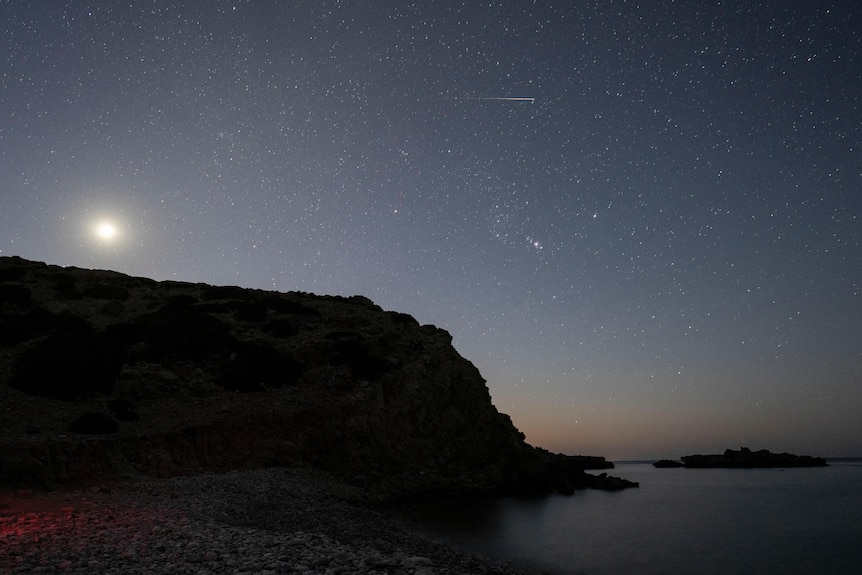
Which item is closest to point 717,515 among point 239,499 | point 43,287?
point 239,499

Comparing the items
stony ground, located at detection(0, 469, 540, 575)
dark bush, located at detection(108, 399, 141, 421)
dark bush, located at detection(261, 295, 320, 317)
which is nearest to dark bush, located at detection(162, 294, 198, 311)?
dark bush, located at detection(261, 295, 320, 317)

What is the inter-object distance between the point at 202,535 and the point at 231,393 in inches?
725

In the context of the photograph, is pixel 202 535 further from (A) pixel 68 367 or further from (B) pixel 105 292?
(B) pixel 105 292

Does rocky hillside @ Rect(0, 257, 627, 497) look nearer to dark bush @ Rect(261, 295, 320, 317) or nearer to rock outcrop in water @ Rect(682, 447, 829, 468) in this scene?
dark bush @ Rect(261, 295, 320, 317)

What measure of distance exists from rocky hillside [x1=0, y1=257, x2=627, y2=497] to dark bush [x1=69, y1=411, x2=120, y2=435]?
0.07m

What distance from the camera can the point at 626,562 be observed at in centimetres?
1888

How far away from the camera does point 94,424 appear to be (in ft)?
71.6

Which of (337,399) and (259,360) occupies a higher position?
(259,360)

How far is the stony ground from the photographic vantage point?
8.92m

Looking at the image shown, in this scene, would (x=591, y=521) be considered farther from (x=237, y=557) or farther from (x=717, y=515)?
(x=237, y=557)

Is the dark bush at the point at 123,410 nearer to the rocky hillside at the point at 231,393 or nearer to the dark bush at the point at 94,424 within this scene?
the rocky hillside at the point at 231,393

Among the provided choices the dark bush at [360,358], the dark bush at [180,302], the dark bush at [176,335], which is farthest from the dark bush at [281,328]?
the dark bush at [180,302]

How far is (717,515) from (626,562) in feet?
57.4

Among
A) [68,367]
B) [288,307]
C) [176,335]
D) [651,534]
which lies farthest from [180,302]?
[651,534]
